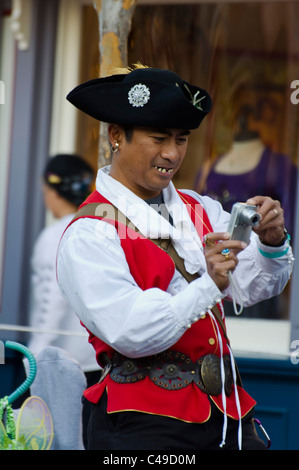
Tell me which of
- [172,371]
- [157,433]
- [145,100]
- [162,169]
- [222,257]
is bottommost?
[157,433]

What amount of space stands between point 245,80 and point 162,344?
334 cm

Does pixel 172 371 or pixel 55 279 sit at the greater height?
pixel 172 371

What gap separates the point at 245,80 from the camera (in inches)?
210

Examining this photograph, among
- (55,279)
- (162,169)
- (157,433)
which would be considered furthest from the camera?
(55,279)

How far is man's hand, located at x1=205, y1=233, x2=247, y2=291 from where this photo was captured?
2346 millimetres

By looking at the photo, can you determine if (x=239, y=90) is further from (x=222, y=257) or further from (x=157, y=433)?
(x=157, y=433)

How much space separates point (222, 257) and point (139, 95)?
599 millimetres

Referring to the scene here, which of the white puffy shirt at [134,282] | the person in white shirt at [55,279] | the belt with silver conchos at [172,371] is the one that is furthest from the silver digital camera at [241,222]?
the person in white shirt at [55,279]

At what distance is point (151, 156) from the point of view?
8.34 feet

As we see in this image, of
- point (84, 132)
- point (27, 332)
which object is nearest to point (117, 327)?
point (27, 332)

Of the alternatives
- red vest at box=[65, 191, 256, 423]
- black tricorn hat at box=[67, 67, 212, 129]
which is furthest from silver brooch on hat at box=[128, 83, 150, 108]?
red vest at box=[65, 191, 256, 423]

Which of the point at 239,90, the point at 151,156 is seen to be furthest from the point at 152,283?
the point at 239,90

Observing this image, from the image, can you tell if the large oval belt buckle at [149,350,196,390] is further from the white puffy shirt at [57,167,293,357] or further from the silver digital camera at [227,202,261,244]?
the silver digital camera at [227,202,261,244]

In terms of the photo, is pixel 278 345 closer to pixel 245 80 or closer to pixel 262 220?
pixel 245 80
